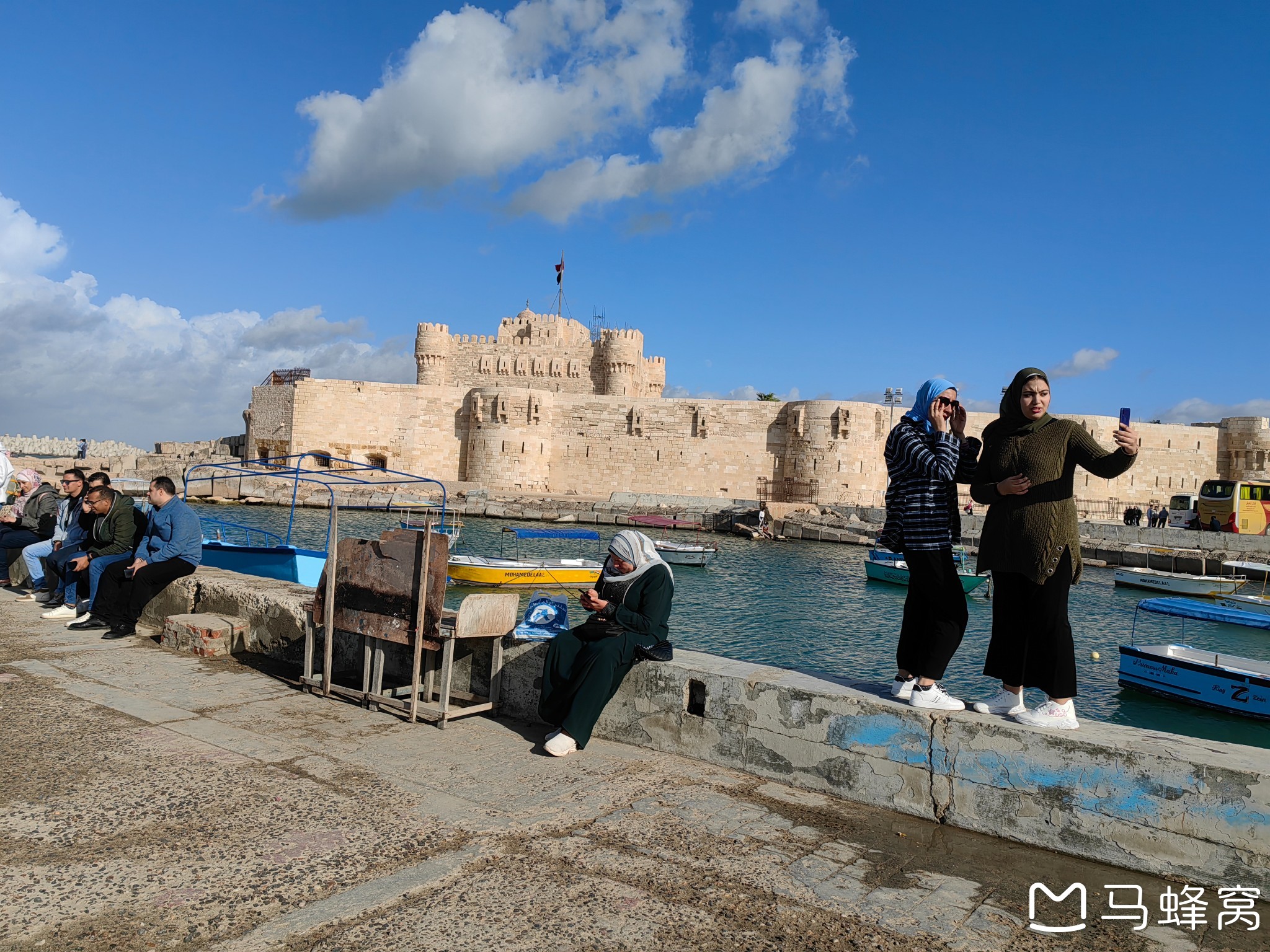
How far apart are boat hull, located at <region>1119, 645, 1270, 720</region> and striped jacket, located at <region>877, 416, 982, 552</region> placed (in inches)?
325

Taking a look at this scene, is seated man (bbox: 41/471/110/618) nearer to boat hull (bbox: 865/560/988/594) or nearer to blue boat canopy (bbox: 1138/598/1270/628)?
blue boat canopy (bbox: 1138/598/1270/628)

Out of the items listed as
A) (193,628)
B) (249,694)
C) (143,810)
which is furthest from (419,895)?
(193,628)

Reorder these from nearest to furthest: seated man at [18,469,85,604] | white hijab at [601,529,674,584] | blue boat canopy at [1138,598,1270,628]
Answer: white hijab at [601,529,674,584] < seated man at [18,469,85,604] < blue boat canopy at [1138,598,1270,628]

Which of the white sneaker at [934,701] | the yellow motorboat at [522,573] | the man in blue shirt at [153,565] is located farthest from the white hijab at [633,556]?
the yellow motorboat at [522,573]

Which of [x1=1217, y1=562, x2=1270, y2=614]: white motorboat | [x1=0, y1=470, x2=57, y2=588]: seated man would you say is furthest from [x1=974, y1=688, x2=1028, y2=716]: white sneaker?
[x1=1217, y1=562, x2=1270, y2=614]: white motorboat

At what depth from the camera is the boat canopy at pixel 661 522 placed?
31125 millimetres

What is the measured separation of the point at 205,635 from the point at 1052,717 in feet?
15.0

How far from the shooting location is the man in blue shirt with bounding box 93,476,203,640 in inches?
215

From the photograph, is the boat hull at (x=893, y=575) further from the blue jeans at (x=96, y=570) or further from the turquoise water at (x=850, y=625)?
the blue jeans at (x=96, y=570)

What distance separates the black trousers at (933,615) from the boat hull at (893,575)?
17437 millimetres

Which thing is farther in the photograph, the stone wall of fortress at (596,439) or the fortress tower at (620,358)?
the fortress tower at (620,358)

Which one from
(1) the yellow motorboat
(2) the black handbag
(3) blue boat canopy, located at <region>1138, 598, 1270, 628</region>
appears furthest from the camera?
(1) the yellow motorboat

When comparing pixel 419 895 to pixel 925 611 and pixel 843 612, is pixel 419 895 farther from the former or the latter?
pixel 843 612

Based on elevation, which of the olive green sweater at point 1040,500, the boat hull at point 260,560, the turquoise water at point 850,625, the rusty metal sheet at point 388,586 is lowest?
the turquoise water at point 850,625
